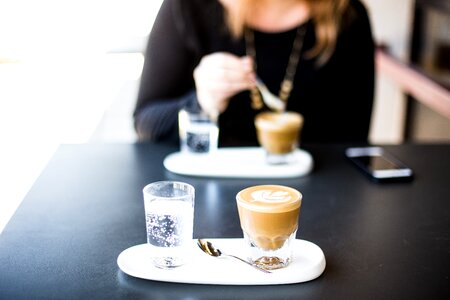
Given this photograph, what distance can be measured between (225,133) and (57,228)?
806mm

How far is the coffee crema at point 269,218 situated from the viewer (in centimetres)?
95

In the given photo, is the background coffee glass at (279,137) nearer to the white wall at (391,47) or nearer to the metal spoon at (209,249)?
the metal spoon at (209,249)

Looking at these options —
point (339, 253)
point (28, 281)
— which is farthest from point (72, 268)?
point (339, 253)

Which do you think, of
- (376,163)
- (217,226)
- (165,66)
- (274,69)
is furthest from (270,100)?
(217,226)

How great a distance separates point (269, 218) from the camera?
947 mm

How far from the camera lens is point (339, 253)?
3.32ft

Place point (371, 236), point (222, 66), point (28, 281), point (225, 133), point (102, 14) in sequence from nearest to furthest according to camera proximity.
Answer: point (28, 281) < point (371, 236) < point (222, 66) < point (225, 133) < point (102, 14)

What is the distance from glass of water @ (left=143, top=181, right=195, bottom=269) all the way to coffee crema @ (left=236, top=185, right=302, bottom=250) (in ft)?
0.29

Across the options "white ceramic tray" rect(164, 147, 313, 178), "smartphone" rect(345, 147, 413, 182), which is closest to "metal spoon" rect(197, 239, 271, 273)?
"white ceramic tray" rect(164, 147, 313, 178)

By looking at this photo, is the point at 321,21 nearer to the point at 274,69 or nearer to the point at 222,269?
the point at 274,69

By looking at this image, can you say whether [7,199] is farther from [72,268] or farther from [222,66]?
[72,268]

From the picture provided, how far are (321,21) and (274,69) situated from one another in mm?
197

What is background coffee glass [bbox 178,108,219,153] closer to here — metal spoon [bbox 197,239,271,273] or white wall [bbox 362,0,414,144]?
metal spoon [bbox 197,239,271,273]

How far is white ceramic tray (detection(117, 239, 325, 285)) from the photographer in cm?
91
